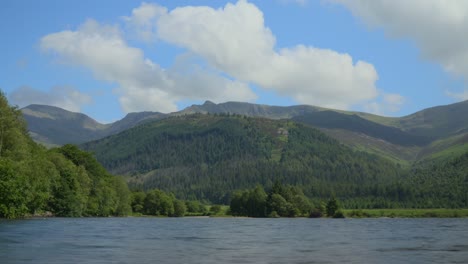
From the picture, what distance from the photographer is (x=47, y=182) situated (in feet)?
396

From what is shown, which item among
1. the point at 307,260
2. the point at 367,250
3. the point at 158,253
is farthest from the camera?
the point at 367,250

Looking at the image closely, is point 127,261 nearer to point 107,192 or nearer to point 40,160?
point 40,160

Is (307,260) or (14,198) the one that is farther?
(14,198)

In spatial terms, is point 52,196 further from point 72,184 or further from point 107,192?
point 107,192

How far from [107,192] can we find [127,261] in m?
135

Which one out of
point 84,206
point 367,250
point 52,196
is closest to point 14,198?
point 52,196

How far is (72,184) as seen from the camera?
14262 centimetres

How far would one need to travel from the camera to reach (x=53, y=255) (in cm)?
4481

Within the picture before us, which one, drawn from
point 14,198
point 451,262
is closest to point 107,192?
point 14,198

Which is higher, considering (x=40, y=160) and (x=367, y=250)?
(x=40, y=160)

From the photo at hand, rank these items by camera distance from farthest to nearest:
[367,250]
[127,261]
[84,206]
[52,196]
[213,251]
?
[84,206] → [52,196] → [367,250] → [213,251] → [127,261]

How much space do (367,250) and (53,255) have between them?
31053 millimetres

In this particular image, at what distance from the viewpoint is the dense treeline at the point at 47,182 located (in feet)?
331

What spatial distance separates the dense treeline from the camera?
101 metres
